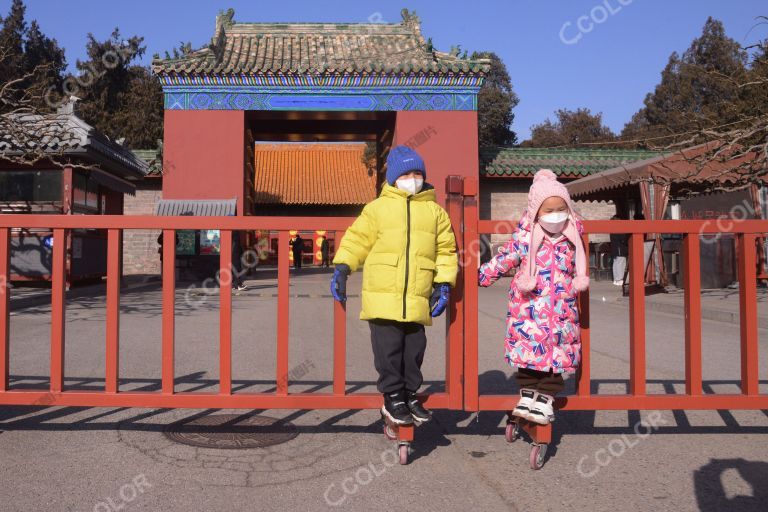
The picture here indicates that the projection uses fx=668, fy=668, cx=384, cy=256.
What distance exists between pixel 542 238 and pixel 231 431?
77.2 inches

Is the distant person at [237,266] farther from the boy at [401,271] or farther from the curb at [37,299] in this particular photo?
the boy at [401,271]

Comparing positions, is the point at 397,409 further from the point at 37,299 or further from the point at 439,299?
the point at 37,299

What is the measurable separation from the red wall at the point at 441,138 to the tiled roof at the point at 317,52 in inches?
47.8

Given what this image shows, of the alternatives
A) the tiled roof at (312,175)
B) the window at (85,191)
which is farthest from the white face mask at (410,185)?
the tiled roof at (312,175)

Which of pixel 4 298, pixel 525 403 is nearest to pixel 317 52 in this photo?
pixel 4 298

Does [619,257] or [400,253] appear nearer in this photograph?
[400,253]

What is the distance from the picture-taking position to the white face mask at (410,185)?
323cm

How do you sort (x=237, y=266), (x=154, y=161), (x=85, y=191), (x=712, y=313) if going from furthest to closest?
(x=154, y=161)
(x=237, y=266)
(x=85, y=191)
(x=712, y=313)

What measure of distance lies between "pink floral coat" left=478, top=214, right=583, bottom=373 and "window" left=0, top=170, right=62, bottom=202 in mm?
14063

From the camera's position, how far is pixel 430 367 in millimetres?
5773

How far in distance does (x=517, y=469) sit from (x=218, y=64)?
1699 centimetres

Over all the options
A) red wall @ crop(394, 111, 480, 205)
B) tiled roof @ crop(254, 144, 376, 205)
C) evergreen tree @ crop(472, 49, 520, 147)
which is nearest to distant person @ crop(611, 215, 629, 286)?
red wall @ crop(394, 111, 480, 205)

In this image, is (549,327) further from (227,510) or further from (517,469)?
(227,510)

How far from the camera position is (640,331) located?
3400mm
